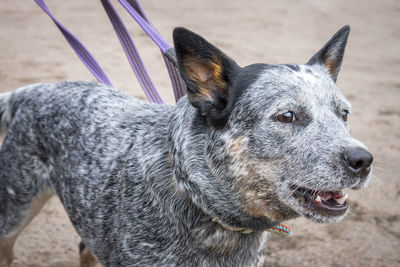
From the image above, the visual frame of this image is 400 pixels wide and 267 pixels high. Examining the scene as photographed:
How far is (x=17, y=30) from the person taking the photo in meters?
8.16

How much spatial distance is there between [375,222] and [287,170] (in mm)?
2558

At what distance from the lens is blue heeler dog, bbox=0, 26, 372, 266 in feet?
7.55

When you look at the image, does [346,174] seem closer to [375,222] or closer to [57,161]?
[57,161]

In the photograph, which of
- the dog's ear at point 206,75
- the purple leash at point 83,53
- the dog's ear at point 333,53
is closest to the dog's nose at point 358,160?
the dog's ear at point 206,75

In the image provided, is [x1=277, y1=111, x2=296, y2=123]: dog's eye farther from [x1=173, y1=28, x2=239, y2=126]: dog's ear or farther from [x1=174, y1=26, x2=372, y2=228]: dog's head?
[x1=173, y1=28, x2=239, y2=126]: dog's ear

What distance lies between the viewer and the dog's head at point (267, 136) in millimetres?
2281

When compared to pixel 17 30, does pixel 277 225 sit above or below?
above

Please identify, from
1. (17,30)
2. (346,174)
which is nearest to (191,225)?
(346,174)

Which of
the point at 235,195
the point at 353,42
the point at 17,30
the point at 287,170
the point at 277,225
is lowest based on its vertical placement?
the point at 353,42

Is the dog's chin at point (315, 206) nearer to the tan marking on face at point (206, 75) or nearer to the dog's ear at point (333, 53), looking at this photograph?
the tan marking on face at point (206, 75)

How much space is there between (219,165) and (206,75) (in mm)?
448

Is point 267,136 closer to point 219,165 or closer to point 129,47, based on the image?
point 219,165

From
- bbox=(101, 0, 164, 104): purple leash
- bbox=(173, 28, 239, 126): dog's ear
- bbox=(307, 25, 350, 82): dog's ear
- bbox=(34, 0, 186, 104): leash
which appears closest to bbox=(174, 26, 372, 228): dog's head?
bbox=(173, 28, 239, 126): dog's ear

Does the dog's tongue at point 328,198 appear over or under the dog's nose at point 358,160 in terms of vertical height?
under
